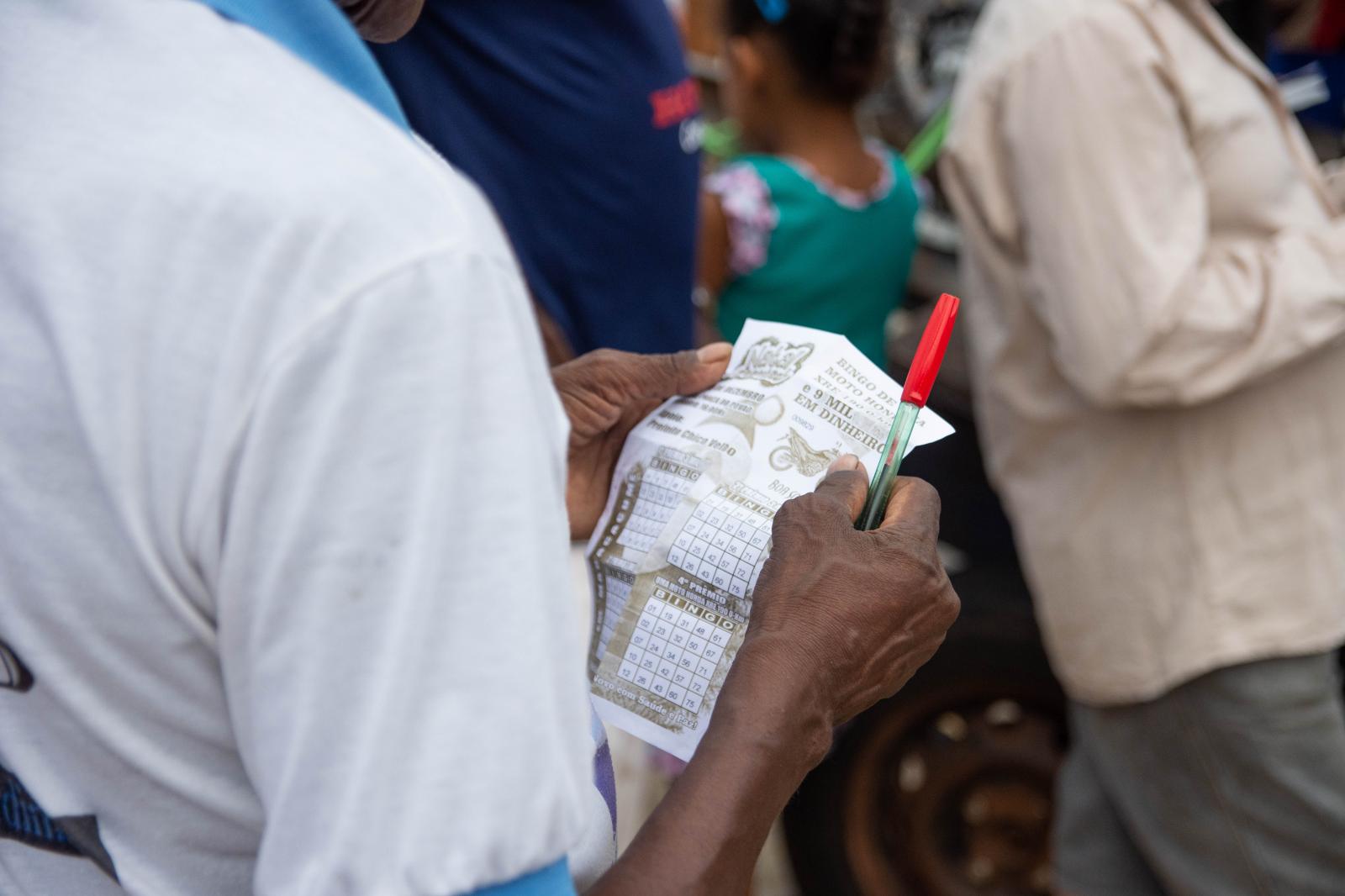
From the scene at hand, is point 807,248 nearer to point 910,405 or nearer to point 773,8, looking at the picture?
point 773,8

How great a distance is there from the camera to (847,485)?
0.97m

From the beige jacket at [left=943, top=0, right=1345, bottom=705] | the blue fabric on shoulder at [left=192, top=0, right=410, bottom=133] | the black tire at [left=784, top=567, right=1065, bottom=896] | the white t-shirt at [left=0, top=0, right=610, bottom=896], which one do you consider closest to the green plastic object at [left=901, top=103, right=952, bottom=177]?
the beige jacket at [left=943, top=0, right=1345, bottom=705]

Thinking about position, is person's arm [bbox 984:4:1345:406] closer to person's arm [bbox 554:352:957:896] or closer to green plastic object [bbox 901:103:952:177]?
person's arm [bbox 554:352:957:896]

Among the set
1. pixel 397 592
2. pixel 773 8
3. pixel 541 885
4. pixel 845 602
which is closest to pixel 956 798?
pixel 845 602

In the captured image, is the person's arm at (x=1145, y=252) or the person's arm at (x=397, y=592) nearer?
the person's arm at (x=397, y=592)

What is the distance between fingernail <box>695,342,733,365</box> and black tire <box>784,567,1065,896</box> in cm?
111

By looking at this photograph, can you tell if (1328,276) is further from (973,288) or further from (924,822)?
(924,822)

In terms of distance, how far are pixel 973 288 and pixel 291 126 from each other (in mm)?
1482

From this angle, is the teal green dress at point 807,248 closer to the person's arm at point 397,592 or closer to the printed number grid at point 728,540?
the printed number grid at point 728,540

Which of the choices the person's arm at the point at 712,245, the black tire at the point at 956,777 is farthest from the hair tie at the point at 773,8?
the black tire at the point at 956,777

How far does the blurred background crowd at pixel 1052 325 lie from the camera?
152 cm

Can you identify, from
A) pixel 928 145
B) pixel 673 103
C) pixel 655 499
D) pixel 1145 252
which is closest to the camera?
pixel 655 499

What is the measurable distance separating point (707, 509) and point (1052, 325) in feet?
2.62

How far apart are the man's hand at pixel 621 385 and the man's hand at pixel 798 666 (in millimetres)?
205
